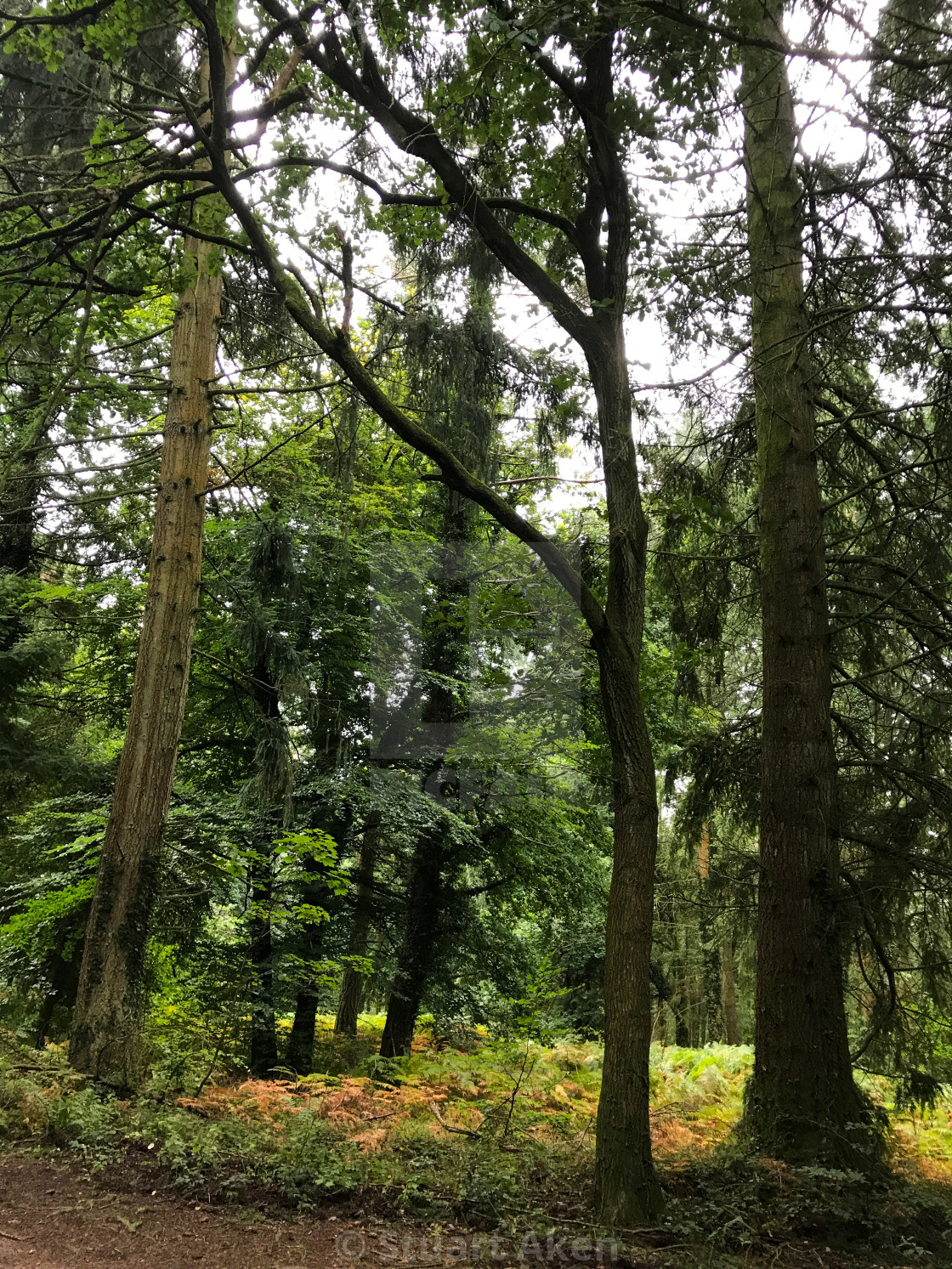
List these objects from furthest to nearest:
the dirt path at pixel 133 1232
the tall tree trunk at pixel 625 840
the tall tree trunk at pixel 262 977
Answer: the tall tree trunk at pixel 262 977 < the tall tree trunk at pixel 625 840 < the dirt path at pixel 133 1232

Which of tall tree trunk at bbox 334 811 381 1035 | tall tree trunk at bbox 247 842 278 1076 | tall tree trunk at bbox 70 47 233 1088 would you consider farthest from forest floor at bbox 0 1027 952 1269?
tall tree trunk at bbox 334 811 381 1035

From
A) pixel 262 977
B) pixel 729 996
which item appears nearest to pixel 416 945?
pixel 262 977

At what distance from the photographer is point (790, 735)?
17.9ft

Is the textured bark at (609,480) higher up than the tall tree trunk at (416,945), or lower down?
higher up

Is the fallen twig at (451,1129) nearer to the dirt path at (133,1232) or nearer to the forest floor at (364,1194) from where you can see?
the forest floor at (364,1194)

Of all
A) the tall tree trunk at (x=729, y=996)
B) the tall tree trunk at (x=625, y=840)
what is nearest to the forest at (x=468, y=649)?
the tall tree trunk at (x=625, y=840)

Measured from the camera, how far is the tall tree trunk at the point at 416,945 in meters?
10.1

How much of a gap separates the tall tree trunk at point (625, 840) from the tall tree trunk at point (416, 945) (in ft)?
19.2

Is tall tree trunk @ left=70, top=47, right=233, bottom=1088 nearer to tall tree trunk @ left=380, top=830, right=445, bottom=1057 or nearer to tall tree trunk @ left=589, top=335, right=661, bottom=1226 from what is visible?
tall tree trunk @ left=589, top=335, right=661, bottom=1226

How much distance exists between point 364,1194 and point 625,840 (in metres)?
2.34

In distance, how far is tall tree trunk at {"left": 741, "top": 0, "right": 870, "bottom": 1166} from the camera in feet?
15.6

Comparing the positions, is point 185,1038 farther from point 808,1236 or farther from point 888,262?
point 888,262

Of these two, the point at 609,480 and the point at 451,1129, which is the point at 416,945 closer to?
the point at 451,1129

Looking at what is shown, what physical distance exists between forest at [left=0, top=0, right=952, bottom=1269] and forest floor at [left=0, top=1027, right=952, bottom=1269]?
0.04 meters
